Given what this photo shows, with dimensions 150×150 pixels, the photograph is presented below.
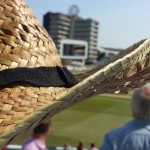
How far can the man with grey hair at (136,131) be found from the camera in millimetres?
2045

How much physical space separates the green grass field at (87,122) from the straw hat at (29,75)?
25.9 ft

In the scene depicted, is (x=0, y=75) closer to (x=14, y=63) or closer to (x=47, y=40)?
(x=14, y=63)

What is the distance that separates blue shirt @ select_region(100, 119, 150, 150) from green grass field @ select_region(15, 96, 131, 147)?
25.8 feet

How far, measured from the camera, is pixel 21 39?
6.52ft

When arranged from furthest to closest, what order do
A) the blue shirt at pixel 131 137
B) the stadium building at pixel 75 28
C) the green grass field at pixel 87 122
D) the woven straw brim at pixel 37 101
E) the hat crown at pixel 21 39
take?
the stadium building at pixel 75 28 < the green grass field at pixel 87 122 < the blue shirt at pixel 131 137 < the hat crown at pixel 21 39 < the woven straw brim at pixel 37 101

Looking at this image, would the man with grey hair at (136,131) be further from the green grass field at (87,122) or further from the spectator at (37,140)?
the green grass field at (87,122)

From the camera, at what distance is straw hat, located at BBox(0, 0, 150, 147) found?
1677mm

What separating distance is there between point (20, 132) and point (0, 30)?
560 mm

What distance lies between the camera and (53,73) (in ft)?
6.56

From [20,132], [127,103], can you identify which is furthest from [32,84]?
[127,103]

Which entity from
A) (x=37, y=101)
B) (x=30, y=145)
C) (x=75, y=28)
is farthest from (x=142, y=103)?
(x=75, y=28)

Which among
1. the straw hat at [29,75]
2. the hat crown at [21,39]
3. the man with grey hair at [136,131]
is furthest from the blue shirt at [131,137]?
the hat crown at [21,39]

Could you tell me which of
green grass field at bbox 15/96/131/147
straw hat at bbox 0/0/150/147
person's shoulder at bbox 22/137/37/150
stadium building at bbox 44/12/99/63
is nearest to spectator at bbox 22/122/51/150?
person's shoulder at bbox 22/137/37/150

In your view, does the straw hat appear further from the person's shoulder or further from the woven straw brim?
the person's shoulder
